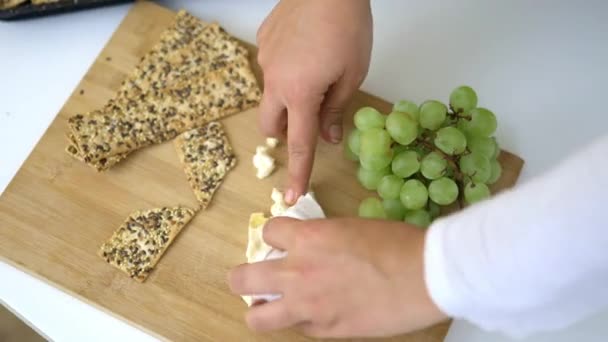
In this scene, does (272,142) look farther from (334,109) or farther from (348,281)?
(348,281)

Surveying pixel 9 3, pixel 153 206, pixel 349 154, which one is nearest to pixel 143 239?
pixel 153 206

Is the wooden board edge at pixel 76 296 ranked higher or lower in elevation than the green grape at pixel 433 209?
lower

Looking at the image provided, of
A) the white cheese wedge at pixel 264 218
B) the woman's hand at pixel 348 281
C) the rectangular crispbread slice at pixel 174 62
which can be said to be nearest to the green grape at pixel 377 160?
the white cheese wedge at pixel 264 218

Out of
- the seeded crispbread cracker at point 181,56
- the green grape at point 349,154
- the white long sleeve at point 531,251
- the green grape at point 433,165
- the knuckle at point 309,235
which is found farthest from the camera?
the seeded crispbread cracker at point 181,56

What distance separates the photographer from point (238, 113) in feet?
3.88

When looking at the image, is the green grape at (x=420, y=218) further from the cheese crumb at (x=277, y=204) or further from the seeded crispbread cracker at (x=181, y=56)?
the seeded crispbread cracker at (x=181, y=56)

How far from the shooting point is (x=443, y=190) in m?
0.97

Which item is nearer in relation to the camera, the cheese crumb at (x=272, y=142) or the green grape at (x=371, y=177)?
the green grape at (x=371, y=177)

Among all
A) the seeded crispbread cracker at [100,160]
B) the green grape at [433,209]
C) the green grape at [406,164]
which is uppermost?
the green grape at [406,164]

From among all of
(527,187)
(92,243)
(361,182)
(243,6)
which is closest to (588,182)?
(527,187)

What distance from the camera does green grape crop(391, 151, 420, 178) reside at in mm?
977

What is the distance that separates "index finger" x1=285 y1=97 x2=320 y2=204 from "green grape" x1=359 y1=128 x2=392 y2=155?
0.29 feet

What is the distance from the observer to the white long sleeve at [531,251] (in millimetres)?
648

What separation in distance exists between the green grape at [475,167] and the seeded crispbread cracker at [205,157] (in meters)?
0.39
